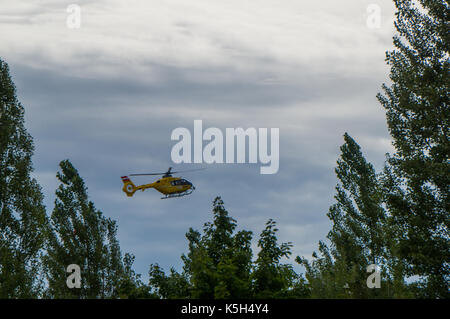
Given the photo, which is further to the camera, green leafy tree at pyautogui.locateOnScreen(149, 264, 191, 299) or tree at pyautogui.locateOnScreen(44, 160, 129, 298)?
tree at pyautogui.locateOnScreen(44, 160, 129, 298)

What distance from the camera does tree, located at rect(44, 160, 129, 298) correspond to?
36094mm

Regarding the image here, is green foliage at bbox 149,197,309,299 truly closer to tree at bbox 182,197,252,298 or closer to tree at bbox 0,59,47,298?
tree at bbox 182,197,252,298

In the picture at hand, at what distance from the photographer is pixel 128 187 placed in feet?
195

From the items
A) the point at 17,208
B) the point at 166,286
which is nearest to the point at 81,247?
the point at 17,208

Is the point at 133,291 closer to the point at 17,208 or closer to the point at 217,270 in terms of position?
the point at 217,270

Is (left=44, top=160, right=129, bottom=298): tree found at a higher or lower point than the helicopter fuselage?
lower

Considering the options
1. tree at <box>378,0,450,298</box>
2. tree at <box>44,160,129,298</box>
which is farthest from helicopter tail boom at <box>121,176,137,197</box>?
tree at <box>378,0,450,298</box>

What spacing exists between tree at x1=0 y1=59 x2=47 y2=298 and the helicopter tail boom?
2655 cm

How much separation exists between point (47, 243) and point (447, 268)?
25845 millimetres

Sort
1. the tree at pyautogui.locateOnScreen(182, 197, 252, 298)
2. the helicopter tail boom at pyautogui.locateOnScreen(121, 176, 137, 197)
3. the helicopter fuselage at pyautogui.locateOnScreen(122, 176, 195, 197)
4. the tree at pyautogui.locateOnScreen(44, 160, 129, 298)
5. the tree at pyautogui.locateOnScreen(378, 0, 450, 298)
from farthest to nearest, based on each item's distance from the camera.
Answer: the helicopter tail boom at pyautogui.locateOnScreen(121, 176, 137, 197), the helicopter fuselage at pyautogui.locateOnScreen(122, 176, 195, 197), the tree at pyautogui.locateOnScreen(44, 160, 129, 298), the tree at pyautogui.locateOnScreen(378, 0, 450, 298), the tree at pyautogui.locateOnScreen(182, 197, 252, 298)

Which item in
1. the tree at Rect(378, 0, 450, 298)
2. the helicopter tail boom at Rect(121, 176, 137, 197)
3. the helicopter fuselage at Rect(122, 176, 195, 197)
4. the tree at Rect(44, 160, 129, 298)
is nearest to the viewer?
the tree at Rect(378, 0, 450, 298)

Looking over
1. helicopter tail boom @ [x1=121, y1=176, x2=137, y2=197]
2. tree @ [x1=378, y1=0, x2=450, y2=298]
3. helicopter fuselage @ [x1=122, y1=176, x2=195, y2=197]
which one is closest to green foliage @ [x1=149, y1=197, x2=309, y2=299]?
tree @ [x1=378, y1=0, x2=450, y2=298]

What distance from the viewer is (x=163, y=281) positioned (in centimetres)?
1998

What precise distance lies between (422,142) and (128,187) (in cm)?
3812
